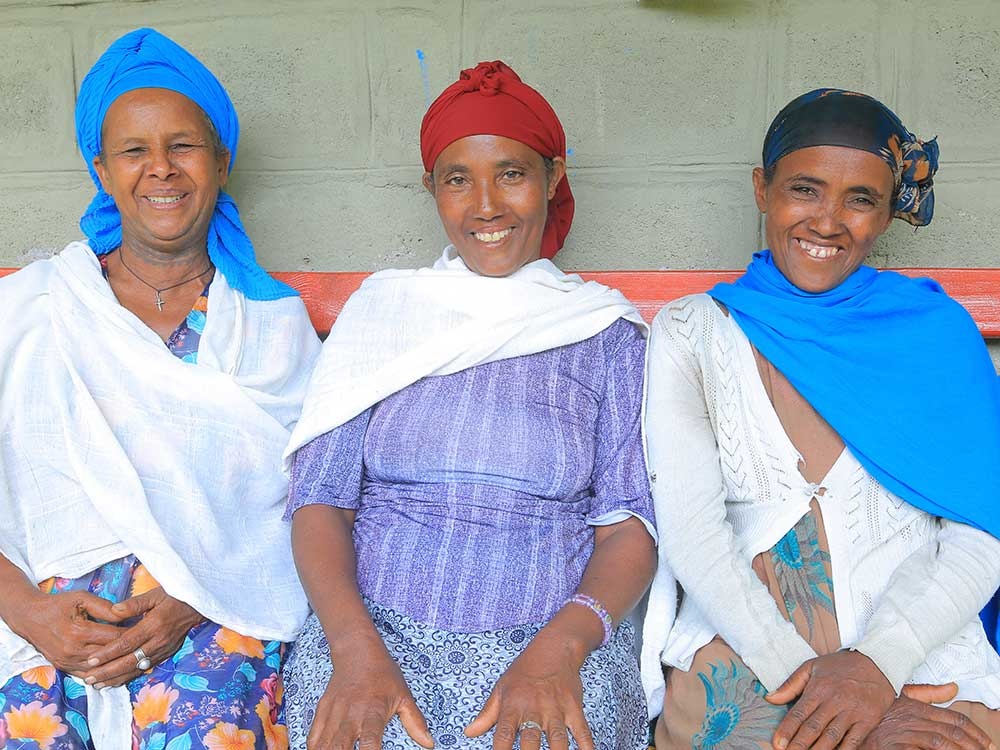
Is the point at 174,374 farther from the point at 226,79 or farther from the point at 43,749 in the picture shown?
the point at 226,79

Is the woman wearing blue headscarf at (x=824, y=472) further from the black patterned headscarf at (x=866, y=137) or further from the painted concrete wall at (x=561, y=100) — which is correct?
the painted concrete wall at (x=561, y=100)

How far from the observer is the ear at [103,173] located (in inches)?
104

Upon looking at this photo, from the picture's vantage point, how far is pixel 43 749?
2.03m

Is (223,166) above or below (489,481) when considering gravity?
above

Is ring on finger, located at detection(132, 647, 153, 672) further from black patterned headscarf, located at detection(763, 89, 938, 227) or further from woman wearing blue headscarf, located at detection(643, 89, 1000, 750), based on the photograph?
black patterned headscarf, located at detection(763, 89, 938, 227)

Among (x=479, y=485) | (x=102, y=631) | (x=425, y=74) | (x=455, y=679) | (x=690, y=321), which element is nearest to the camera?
(x=455, y=679)

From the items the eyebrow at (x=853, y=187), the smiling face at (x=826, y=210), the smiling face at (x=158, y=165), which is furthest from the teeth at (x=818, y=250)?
the smiling face at (x=158, y=165)

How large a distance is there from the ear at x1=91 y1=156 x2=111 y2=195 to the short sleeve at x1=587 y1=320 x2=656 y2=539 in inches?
49.8

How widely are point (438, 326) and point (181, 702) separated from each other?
94cm

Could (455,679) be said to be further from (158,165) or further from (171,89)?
(171,89)

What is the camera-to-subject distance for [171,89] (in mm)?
2594


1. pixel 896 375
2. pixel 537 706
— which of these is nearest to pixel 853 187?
pixel 896 375

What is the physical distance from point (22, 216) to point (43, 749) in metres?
1.74

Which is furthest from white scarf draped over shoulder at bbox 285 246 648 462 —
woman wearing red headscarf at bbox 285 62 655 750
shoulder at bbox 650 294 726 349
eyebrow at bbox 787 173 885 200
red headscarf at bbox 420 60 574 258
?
eyebrow at bbox 787 173 885 200
